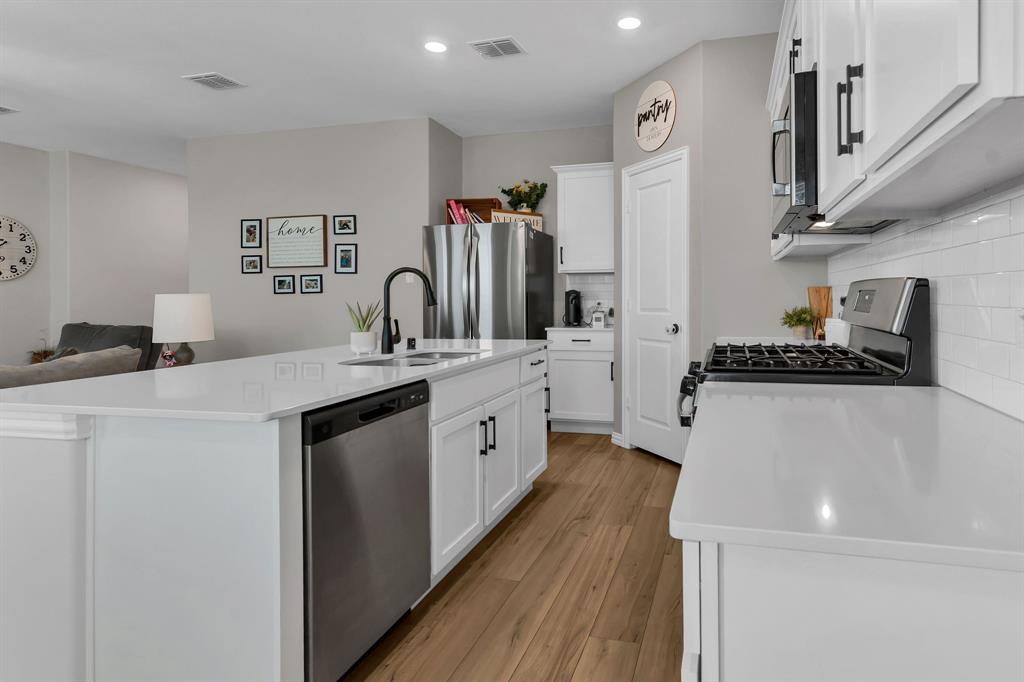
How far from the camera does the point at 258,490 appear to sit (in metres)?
1.46

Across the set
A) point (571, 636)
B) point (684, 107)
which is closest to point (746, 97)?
point (684, 107)

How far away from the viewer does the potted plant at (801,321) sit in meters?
3.43

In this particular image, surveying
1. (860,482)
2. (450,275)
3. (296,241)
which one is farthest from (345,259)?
(860,482)

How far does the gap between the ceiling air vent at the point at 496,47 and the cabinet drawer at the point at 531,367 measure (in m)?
1.92

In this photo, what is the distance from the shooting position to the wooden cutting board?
10.9 feet

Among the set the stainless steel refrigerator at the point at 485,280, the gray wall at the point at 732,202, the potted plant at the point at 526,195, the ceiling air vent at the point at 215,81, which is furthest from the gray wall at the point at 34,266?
the gray wall at the point at 732,202

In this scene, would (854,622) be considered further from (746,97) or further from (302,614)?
(746,97)

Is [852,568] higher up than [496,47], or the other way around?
[496,47]

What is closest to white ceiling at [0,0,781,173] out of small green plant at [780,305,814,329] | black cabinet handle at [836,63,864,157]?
small green plant at [780,305,814,329]

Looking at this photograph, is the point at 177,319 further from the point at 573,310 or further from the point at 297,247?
the point at 573,310

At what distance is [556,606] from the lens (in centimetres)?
223

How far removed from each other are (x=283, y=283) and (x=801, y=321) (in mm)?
4425

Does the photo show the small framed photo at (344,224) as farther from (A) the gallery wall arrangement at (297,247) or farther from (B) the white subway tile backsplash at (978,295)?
(B) the white subway tile backsplash at (978,295)

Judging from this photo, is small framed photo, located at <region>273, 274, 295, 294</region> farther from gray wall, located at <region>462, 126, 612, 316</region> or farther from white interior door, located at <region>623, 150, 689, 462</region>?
white interior door, located at <region>623, 150, 689, 462</region>
